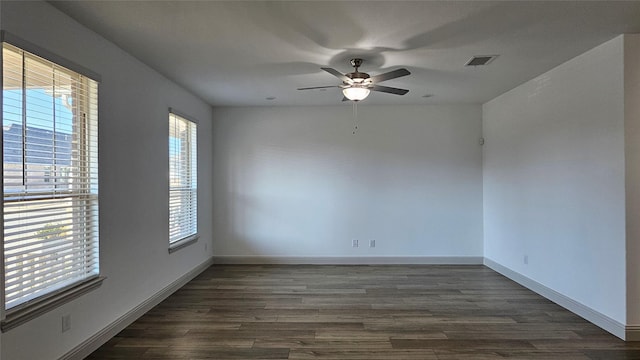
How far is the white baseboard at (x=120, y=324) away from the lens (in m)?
2.71

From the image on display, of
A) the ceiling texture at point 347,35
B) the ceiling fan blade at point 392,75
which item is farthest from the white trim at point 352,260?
the ceiling fan blade at point 392,75

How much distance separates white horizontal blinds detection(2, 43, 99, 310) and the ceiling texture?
58 centimetres

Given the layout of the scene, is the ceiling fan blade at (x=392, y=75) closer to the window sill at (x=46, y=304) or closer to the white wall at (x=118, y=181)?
the white wall at (x=118, y=181)

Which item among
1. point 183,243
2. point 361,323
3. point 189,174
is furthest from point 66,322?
point 189,174

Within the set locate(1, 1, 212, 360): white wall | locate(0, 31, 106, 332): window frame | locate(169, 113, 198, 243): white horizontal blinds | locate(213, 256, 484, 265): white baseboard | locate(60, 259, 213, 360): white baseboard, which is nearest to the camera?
locate(0, 31, 106, 332): window frame

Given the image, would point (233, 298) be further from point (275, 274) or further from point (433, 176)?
point (433, 176)

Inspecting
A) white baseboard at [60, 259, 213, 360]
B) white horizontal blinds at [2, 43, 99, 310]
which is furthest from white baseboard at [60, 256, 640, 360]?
white horizontal blinds at [2, 43, 99, 310]

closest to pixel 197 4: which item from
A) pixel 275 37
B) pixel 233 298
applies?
pixel 275 37

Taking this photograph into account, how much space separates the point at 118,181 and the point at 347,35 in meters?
2.43

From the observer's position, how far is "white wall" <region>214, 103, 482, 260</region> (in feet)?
18.9

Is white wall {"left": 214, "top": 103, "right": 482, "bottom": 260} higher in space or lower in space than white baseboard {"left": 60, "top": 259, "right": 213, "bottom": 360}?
higher

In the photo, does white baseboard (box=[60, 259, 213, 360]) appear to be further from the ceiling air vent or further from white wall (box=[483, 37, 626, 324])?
white wall (box=[483, 37, 626, 324])

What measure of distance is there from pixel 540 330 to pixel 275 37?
11.7 feet

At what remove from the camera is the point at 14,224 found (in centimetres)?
218
